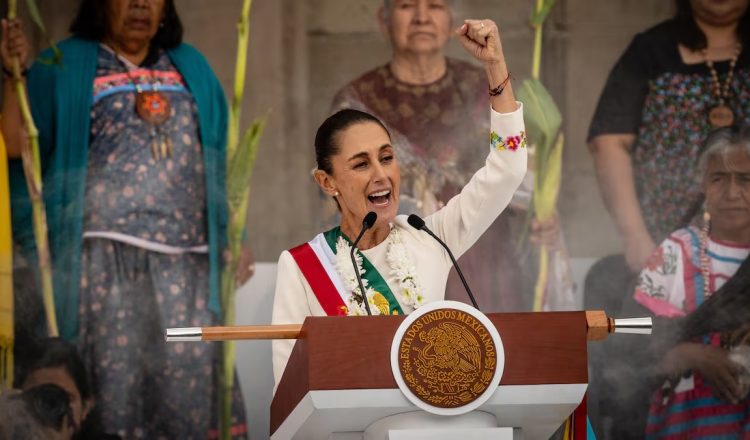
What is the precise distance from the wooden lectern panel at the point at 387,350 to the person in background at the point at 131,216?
3.10 metres

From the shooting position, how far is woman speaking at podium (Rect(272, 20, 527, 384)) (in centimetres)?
276

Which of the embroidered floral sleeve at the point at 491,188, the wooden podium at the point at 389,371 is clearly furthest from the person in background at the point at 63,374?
the wooden podium at the point at 389,371

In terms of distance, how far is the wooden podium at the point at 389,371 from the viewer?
2.22 metres

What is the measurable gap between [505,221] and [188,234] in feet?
4.63

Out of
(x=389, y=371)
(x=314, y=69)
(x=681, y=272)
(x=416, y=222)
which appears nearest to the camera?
(x=389, y=371)

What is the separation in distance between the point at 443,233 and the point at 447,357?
2.51ft

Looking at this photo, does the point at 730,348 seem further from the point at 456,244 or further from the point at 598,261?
the point at 456,244

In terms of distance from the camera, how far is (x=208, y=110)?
547cm

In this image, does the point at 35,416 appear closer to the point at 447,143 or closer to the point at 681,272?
the point at 447,143

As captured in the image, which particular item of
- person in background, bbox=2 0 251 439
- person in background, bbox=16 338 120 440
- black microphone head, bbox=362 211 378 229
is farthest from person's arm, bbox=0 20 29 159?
black microphone head, bbox=362 211 378 229

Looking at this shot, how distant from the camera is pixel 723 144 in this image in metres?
5.54

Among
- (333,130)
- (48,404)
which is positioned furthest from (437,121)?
(333,130)

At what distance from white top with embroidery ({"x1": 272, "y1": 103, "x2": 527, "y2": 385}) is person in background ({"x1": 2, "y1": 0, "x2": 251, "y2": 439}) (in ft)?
8.33

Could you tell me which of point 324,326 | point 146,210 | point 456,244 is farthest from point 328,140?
point 146,210
